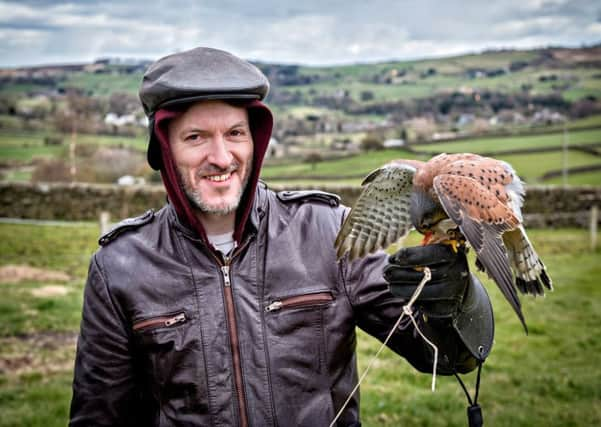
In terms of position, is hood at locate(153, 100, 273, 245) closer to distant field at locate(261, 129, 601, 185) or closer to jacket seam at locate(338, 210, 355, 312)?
jacket seam at locate(338, 210, 355, 312)

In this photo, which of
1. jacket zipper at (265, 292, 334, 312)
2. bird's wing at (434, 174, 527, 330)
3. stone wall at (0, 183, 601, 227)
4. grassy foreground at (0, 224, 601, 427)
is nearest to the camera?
jacket zipper at (265, 292, 334, 312)

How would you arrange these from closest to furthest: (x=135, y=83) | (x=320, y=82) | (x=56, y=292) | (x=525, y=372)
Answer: (x=525, y=372) < (x=56, y=292) < (x=135, y=83) < (x=320, y=82)

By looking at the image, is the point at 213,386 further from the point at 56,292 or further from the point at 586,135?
the point at 586,135

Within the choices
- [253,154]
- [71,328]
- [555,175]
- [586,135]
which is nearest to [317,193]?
[253,154]

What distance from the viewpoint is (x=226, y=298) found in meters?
2.08

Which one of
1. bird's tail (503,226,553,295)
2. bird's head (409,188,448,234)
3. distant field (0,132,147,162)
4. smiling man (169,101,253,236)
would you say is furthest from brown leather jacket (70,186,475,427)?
distant field (0,132,147,162)

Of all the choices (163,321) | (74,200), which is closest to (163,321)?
(163,321)

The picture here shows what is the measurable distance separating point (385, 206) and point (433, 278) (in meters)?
0.82

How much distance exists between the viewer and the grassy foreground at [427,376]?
496 centimetres

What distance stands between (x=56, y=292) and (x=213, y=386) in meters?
6.92

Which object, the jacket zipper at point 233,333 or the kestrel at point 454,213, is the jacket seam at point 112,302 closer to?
the jacket zipper at point 233,333

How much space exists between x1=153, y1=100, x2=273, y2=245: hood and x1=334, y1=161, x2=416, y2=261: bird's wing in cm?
50

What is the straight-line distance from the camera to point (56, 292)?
820cm

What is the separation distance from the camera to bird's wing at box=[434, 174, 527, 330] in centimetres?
237
